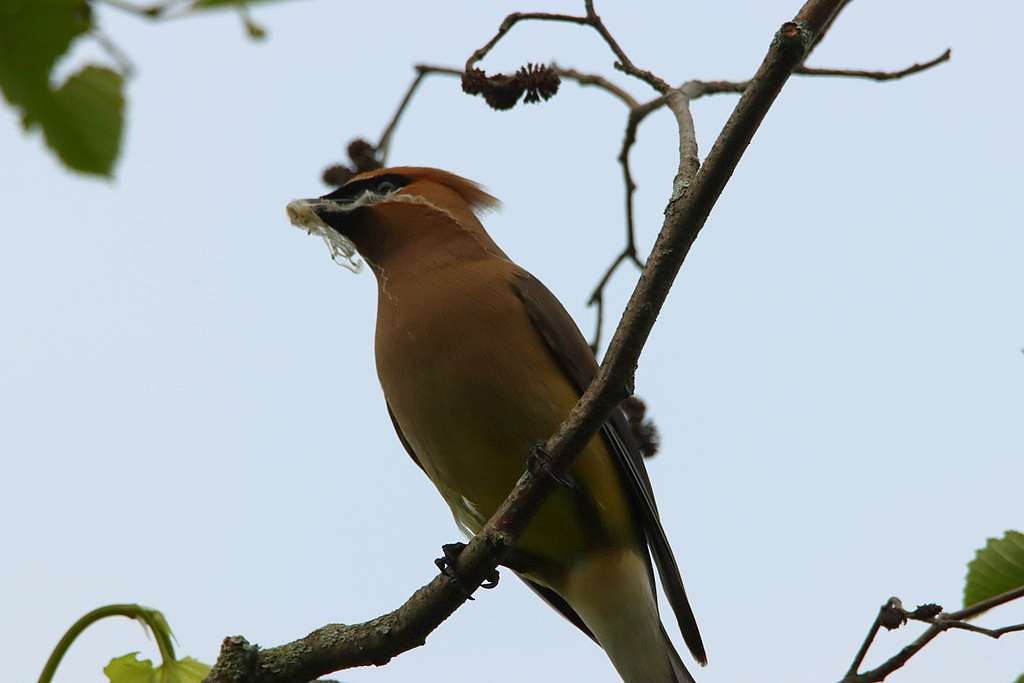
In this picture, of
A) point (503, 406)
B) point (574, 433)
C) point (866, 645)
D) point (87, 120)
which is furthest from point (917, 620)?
point (87, 120)

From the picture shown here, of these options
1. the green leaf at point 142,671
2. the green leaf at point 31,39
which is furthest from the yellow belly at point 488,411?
the green leaf at point 31,39

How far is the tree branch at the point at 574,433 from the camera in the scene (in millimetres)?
2562

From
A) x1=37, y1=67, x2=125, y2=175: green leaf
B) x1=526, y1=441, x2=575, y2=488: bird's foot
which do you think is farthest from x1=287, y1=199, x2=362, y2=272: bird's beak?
x1=37, y1=67, x2=125, y2=175: green leaf

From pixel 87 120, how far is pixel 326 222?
3.64 m

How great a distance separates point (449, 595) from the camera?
3.16 m

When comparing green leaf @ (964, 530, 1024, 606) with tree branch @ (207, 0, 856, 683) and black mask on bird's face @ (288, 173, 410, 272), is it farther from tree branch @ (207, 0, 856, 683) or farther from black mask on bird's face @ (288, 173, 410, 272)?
black mask on bird's face @ (288, 173, 410, 272)

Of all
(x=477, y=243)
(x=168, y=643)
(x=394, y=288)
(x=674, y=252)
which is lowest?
(x=168, y=643)

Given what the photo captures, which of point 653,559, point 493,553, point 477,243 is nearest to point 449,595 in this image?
point 493,553

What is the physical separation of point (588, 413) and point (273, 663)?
1.02 metres

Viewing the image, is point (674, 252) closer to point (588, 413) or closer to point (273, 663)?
point (588, 413)

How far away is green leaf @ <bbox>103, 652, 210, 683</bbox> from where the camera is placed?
9.27 feet

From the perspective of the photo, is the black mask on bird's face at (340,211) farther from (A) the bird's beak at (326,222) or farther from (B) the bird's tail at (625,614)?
(B) the bird's tail at (625,614)

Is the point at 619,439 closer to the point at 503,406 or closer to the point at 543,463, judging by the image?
the point at 503,406

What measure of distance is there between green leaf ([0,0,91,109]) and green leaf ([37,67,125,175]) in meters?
0.08
